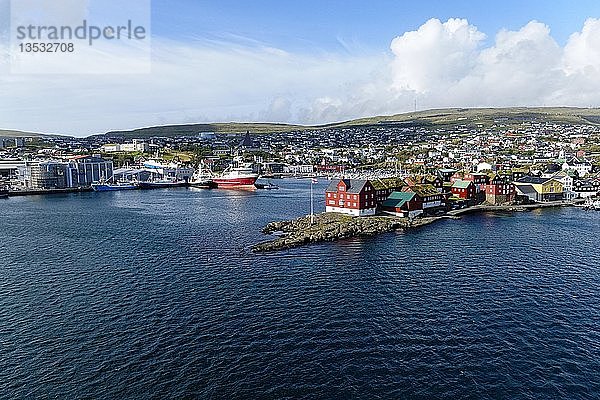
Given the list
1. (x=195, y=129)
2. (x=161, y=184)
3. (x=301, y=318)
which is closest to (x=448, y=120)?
(x=195, y=129)

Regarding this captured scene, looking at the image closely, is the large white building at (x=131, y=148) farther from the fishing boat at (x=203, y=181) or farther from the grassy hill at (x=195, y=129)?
the grassy hill at (x=195, y=129)

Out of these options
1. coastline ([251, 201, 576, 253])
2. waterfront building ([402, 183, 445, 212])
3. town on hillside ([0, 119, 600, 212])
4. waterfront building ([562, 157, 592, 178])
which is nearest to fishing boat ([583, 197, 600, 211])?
town on hillside ([0, 119, 600, 212])

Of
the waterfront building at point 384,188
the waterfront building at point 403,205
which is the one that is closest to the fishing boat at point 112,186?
the waterfront building at point 384,188

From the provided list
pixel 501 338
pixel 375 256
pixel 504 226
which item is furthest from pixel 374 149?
pixel 501 338

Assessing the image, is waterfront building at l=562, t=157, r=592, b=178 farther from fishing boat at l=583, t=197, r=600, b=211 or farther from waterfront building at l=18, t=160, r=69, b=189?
waterfront building at l=18, t=160, r=69, b=189

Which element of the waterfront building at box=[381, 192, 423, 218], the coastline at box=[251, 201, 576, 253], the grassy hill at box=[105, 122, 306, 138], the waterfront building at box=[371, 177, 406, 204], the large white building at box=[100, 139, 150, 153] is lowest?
the coastline at box=[251, 201, 576, 253]

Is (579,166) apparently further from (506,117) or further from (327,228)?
(506,117)

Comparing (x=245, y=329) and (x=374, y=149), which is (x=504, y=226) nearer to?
(x=245, y=329)
